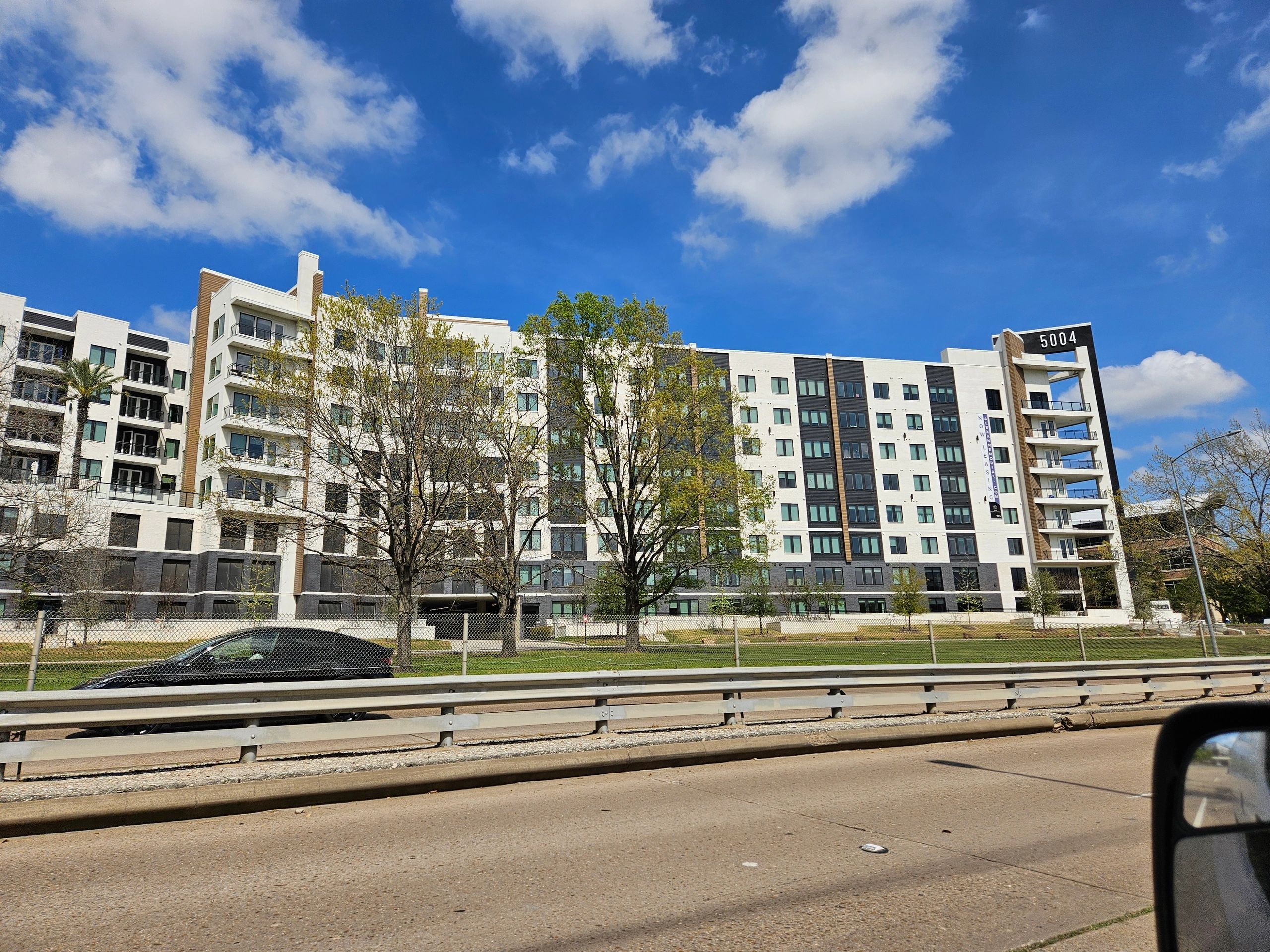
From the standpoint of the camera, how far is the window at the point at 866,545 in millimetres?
75562

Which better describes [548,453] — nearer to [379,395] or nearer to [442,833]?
[379,395]

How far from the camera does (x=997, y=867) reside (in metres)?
5.39

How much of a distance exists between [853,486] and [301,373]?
60.8m

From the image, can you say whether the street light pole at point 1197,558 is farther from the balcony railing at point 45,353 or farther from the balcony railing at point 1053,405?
the balcony railing at point 45,353

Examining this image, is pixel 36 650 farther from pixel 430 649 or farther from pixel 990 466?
pixel 990 466

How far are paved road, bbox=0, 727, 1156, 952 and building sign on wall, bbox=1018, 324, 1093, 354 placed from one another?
281 ft

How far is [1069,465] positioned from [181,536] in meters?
83.2

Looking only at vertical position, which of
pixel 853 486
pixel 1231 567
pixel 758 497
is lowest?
pixel 1231 567

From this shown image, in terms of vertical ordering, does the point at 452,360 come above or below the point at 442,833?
above

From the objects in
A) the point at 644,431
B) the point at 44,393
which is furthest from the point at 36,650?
the point at 44,393

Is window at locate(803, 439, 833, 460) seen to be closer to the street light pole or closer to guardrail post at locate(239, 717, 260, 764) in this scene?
the street light pole

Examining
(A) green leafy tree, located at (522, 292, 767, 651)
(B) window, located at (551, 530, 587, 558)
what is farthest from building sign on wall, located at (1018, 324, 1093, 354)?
(A) green leafy tree, located at (522, 292, 767, 651)

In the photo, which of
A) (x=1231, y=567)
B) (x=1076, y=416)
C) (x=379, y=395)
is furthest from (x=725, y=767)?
(x=1076, y=416)

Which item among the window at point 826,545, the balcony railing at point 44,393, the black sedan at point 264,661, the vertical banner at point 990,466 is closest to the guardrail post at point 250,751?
the black sedan at point 264,661
